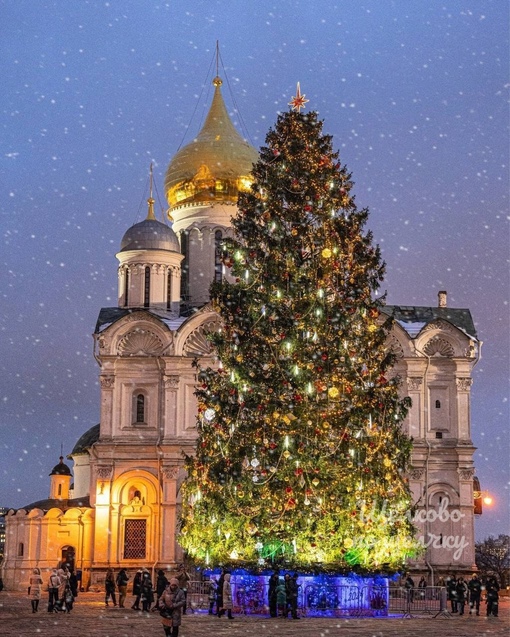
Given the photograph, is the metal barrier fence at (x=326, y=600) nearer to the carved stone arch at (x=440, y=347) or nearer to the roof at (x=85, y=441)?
the carved stone arch at (x=440, y=347)

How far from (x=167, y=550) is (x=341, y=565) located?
20.9m

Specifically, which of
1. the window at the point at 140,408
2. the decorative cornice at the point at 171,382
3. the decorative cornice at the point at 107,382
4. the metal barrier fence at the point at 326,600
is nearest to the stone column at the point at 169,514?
the window at the point at 140,408

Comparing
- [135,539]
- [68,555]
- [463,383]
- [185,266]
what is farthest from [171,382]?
[463,383]

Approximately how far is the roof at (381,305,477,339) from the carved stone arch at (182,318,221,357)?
713cm

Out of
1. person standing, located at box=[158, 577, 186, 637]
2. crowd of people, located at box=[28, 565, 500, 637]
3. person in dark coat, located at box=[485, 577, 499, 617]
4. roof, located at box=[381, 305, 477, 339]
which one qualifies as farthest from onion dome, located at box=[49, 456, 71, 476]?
person standing, located at box=[158, 577, 186, 637]

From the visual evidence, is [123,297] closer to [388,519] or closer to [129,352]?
[129,352]

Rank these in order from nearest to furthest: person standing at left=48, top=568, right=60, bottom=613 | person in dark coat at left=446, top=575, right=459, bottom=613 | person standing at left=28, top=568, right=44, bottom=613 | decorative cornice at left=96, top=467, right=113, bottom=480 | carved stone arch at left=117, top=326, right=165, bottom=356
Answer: person standing at left=48, top=568, right=60, bottom=613 < person standing at left=28, top=568, right=44, bottom=613 < person in dark coat at left=446, top=575, right=459, bottom=613 < decorative cornice at left=96, top=467, right=113, bottom=480 < carved stone arch at left=117, top=326, right=165, bottom=356

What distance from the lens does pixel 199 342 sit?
46812 millimetres

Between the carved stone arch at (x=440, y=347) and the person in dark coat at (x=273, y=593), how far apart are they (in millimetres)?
23978

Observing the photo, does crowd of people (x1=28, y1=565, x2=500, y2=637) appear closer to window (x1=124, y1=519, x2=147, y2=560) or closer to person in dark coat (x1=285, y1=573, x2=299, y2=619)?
person in dark coat (x1=285, y1=573, x2=299, y2=619)

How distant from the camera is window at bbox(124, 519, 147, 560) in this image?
147 ft

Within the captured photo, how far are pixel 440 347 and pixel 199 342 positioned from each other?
386 inches

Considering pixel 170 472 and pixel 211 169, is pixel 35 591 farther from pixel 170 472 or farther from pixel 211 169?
pixel 211 169

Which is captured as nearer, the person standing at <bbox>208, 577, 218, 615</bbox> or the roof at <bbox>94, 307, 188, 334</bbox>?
the person standing at <bbox>208, 577, 218, 615</bbox>
